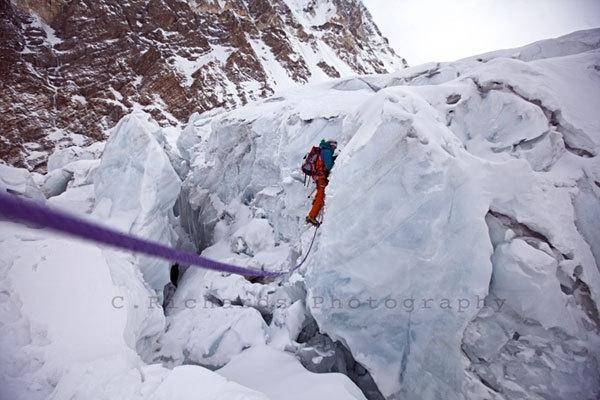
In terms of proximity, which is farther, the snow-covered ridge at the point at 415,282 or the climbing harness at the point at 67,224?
the snow-covered ridge at the point at 415,282

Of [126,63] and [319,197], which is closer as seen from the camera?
[319,197]

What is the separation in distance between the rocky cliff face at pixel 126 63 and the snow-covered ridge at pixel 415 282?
27.6 meters

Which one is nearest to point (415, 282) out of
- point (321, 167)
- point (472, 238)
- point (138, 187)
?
point (472, 238)

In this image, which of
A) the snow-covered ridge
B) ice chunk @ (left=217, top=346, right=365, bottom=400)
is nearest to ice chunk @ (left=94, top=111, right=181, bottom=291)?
the snow-covered ridge

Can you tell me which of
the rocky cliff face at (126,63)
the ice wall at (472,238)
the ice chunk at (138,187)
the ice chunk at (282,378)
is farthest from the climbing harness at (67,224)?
the rocky cliff face at (126,63)

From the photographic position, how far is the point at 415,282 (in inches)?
117

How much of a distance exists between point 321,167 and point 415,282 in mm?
2044

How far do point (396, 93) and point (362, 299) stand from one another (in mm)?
2490

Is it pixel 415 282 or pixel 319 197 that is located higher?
pixel 319 197

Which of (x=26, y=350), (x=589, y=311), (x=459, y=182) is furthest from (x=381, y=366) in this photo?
(x=26, y=350)

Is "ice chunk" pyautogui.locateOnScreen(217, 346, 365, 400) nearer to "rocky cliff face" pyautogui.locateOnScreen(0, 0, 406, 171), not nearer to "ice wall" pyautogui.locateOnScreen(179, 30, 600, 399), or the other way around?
"ice wall" pyautogui.locateOnScreen(179, 30, 600, 399)

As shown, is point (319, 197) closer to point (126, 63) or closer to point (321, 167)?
point (321, 167)

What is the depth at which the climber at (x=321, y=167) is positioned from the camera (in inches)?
164

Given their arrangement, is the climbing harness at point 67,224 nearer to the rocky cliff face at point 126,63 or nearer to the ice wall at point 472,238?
the ice wall at point 472,238
